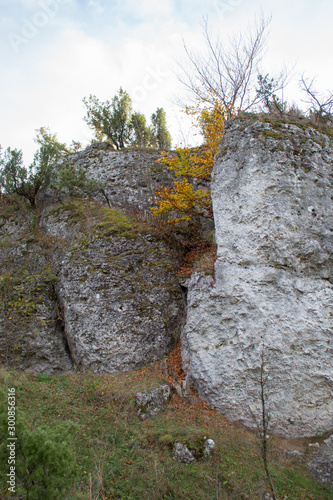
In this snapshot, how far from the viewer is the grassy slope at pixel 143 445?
4957 millimetres

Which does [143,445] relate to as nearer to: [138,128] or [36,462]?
[36,462]

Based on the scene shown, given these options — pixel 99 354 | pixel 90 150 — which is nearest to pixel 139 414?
pixel 99 354

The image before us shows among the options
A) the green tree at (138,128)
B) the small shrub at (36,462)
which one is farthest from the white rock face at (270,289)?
the green tree at (138,128)

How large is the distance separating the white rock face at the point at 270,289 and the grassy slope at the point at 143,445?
773mm

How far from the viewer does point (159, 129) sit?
2230 centimetres

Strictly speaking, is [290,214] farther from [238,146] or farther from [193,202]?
[193,202]

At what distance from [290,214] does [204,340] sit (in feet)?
13.4

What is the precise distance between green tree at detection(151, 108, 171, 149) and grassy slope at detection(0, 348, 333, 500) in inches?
694

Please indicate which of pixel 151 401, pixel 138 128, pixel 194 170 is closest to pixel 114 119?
pixel 138 128

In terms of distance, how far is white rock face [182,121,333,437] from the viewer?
7.12m

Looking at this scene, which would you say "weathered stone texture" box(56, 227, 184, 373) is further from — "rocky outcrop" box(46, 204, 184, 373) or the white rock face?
the white rock face

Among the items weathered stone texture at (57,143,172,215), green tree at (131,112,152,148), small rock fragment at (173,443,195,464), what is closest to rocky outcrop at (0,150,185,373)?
weathered stone texture at (57,143,172,215)

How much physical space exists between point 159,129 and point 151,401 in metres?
19.5

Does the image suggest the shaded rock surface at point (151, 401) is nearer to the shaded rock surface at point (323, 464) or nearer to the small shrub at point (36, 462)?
the shaded rock surface at point (323, 464)
